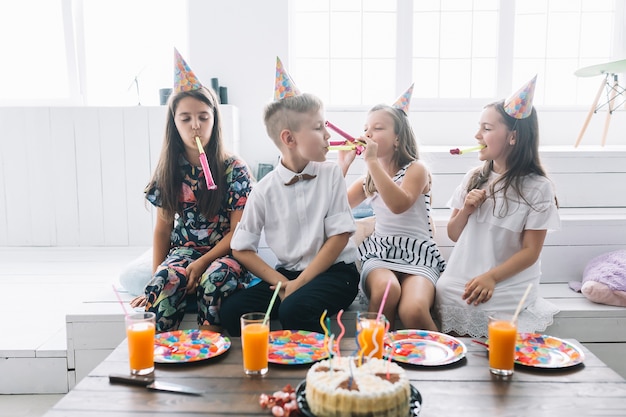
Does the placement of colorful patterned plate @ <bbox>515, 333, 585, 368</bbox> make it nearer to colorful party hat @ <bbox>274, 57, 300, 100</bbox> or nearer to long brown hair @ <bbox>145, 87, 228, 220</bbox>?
colorful party hat @ <bbox>274, 57, 300, 100</bbox>

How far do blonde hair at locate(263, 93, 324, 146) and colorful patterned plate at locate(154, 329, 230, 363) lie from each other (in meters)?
0.85

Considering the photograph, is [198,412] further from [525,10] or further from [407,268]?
[525,10]

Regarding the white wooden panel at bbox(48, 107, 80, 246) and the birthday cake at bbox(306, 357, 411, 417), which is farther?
the white wooden panel at bbox(48, 107, 80, 246)

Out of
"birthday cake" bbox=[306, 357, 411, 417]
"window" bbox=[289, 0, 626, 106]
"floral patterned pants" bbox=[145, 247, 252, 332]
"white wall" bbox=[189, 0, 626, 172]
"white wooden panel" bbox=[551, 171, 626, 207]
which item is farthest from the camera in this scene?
"window" bbox=[289, 0, 626, 106]

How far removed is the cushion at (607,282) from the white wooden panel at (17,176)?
3299mm

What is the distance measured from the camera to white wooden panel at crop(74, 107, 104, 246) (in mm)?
3625

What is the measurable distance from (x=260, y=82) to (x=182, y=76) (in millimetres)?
1799

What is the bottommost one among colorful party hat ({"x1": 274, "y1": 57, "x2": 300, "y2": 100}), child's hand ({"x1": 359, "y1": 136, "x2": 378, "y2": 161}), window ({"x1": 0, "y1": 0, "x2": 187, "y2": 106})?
child's hand ({"x1": 359, "y1": 136, "x2": 378, "y2": 161})

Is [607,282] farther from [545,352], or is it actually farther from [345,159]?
[345,159]

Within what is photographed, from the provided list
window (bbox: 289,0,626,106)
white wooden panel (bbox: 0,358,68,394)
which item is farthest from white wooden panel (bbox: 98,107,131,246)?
white wooden panel (bbox: 0,358,68,394)

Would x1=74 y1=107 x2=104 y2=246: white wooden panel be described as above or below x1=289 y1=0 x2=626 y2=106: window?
below

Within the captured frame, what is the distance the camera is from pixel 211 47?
3826 millimetres

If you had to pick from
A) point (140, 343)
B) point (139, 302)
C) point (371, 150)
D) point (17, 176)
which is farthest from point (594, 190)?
point (17, 176)

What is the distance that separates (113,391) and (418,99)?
3.34 meters
